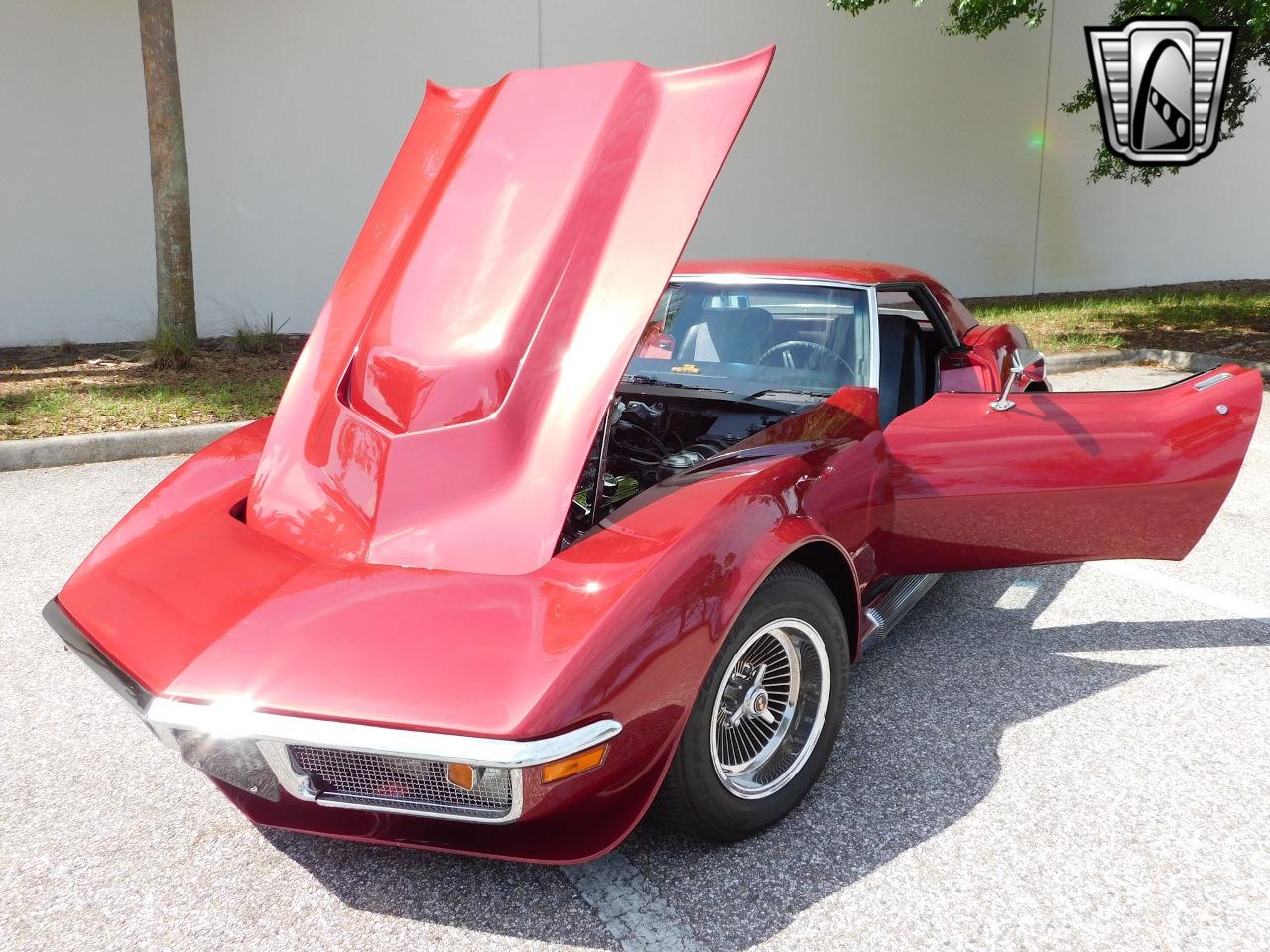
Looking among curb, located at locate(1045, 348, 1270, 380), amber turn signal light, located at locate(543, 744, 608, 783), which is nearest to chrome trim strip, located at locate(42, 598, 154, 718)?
amber turn signal light, located at locate(543, 744, 608, 783)

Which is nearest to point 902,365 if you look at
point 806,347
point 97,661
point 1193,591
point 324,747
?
point 806,347

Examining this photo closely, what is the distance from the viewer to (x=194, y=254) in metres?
8.53

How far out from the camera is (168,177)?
698 cm

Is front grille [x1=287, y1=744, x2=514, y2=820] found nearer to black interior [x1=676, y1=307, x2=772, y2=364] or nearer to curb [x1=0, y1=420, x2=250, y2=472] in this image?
black interior [x1=676, y1=307, x2=772, y2=364]

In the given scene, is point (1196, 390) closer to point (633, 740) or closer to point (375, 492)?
point (633, 740)

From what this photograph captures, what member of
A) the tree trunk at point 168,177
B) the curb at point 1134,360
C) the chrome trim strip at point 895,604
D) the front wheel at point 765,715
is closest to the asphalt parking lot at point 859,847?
the front wheel at point 765,715

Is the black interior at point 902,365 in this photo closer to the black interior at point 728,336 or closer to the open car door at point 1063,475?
the black interior at point 728,336

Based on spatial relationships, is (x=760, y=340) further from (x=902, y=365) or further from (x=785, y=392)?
(x=902, y=365)

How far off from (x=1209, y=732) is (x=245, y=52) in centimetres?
873

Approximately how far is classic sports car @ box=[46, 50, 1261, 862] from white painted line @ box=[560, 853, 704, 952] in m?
0.20

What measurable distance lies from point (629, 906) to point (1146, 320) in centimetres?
1052

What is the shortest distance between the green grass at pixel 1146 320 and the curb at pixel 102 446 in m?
7.13

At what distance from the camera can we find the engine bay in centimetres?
287

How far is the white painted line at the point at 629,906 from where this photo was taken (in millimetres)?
1985
